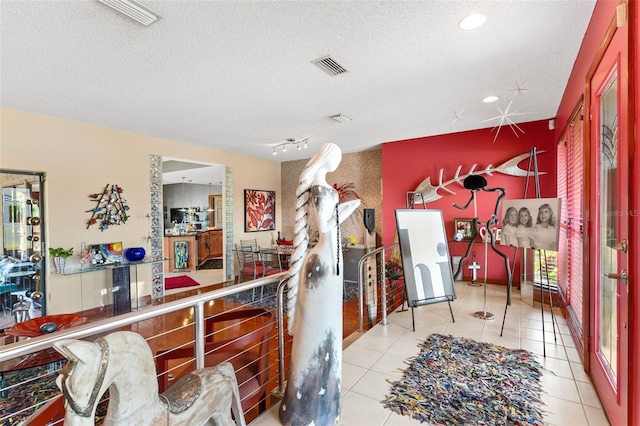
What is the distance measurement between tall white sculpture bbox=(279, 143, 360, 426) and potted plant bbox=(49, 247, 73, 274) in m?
3.93

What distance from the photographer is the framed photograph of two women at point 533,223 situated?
270 centimetres

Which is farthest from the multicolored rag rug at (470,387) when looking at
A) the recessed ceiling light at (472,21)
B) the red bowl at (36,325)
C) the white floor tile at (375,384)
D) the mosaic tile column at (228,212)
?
the mosaic tile column at (228,212)

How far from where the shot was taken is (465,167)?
5102 millimetres

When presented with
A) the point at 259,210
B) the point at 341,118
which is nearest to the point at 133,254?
the point at 259,210

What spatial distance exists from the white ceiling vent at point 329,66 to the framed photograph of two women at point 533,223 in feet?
7.18

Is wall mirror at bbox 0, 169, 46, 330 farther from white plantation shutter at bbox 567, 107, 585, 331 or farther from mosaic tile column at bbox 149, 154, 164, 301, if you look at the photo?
white plantation shutter at bbox 567, 107, 585, 331

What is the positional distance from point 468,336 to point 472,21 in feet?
8.66

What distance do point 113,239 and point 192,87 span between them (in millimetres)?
2941

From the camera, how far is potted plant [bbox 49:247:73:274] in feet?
13.0

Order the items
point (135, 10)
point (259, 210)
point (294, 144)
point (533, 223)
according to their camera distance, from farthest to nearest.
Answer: point (259, 210)
point (294, 144)
point (533, 223)
point (135, 10)

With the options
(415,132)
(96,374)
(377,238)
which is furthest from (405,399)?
(377,238)

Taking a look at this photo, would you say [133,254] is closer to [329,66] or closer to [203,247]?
[329,66]

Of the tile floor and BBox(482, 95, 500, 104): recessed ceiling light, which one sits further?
BBox(482, 95, 500, 104): recessed ceiling light

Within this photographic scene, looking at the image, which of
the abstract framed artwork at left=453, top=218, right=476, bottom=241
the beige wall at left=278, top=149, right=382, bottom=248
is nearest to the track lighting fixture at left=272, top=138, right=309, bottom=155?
the beige wall at left=278, top=149, right=382, bottom=248
